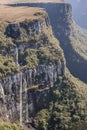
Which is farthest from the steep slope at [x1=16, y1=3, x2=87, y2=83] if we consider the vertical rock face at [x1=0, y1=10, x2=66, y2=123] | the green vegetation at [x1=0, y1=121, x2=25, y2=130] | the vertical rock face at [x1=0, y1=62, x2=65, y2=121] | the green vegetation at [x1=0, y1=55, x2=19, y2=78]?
the green vegetation at [x1=0, y1=121, x2=25, y2=130]

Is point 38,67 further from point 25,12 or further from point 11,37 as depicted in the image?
point 25,12

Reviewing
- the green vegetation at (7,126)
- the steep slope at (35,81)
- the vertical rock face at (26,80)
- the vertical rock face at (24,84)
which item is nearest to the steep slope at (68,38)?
the steep slope at (35,81)

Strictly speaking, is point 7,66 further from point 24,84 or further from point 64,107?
point 64,107

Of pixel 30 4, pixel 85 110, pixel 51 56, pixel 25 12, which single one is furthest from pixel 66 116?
pixel 30 4

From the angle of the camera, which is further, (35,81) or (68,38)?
(68,38)

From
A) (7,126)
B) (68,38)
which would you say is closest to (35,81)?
(7,126)

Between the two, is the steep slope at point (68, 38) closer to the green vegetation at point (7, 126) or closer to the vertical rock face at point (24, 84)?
the vertical rock face at point (24, 84)
